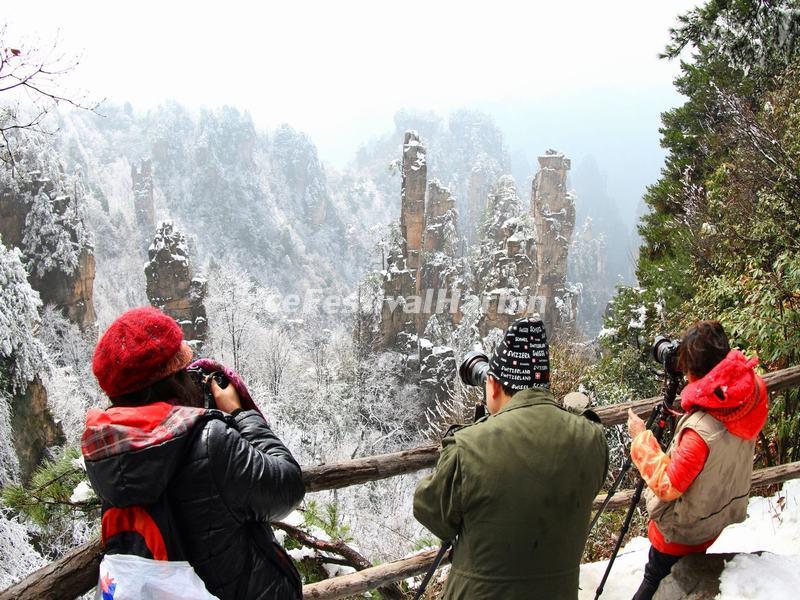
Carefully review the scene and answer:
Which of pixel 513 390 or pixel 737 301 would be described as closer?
pixel 513 390

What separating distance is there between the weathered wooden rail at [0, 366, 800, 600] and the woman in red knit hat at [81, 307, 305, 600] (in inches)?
20.0

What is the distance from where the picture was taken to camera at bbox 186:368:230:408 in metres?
1.50

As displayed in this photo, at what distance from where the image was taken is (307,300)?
151 ft

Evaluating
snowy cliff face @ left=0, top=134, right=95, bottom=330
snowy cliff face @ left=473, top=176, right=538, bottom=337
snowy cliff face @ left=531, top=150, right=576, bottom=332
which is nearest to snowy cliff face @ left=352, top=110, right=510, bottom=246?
snowy cliff face @ left=531, top=150, right=576, bottom=332

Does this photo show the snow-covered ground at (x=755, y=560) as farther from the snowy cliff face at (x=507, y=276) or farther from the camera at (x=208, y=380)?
the snowy cliff face at (x=507, y=276)

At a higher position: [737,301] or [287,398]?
[737,301]

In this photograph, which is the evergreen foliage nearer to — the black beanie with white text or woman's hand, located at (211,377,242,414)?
the black beanie with white text

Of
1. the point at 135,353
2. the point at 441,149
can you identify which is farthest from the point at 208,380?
the point at 441,149

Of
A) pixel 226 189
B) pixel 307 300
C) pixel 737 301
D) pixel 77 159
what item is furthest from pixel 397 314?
pixel 77 159

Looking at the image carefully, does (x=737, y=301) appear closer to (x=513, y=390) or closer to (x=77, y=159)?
(x=513, y=390)

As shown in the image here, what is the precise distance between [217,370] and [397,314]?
26.7m

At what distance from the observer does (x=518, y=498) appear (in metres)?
1.35

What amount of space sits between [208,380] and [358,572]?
4.38 ft

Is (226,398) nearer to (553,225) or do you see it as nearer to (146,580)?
(146,580)
